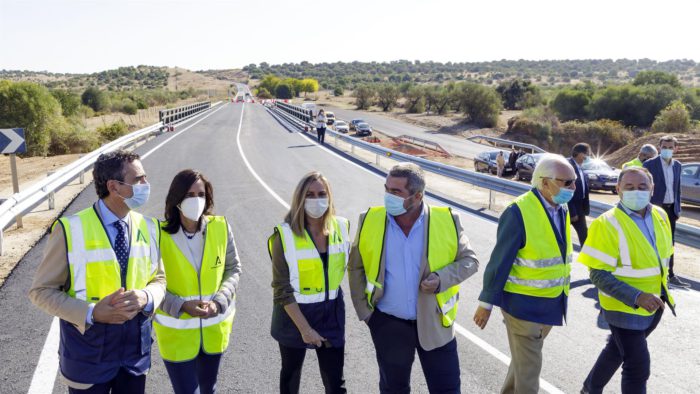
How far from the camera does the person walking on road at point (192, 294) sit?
368 centimetres

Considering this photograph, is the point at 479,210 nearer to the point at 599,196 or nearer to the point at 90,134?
the point at 599,196

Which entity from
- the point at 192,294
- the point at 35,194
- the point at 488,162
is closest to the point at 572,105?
the point at 488,162

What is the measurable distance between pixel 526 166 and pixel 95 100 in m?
56.1

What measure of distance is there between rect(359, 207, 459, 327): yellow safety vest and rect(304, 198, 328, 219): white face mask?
31cm

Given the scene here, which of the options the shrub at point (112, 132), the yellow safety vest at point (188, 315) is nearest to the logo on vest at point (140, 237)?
the yellow safety vest at point (188, 315)

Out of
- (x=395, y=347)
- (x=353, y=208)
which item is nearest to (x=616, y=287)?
(x=395, y=347)

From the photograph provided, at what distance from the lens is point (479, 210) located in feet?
40.3

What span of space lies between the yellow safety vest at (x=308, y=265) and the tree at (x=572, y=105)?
49549mm

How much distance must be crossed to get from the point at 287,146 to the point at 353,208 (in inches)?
516

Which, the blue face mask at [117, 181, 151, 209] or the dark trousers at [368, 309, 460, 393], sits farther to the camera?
the dark trousers at [368, 309, 460, 393]

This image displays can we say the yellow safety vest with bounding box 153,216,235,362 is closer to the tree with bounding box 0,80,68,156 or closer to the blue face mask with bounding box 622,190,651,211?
the blue face mask with bounding box 622,190,651,211

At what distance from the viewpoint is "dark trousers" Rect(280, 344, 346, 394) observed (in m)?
3.90

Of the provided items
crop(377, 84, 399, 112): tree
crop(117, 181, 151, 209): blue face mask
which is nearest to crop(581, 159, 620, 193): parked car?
crop(117, 181, 151, 209): blue face mask

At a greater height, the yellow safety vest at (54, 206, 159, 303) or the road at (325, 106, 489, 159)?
the yellow safety vest at (54, 206, 159, 303)
